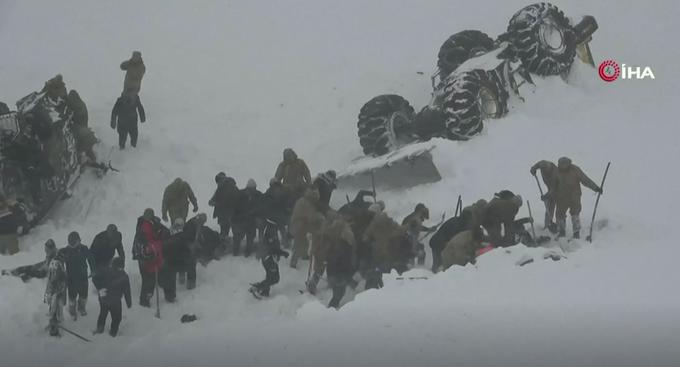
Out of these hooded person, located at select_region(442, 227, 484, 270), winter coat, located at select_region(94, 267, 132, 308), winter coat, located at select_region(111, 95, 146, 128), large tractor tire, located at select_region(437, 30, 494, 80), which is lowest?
winter coat, located at select_region(94, 267, 132, 308)

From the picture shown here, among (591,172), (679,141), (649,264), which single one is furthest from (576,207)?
(679,141)

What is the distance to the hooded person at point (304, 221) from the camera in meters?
19.9

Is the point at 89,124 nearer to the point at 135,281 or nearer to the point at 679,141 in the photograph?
the point at 135,281

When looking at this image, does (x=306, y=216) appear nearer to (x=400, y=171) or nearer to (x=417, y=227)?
(x=417, y=227)

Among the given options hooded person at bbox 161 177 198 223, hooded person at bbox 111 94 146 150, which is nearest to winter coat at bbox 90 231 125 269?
hooded person at bbox 161 177 198 223

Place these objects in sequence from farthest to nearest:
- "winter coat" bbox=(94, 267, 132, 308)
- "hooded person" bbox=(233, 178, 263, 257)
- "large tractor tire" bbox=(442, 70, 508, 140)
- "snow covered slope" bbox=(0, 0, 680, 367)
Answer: "large tractor tire" bbox=(442, 70, 508, 140), "hooded person" bbox=(233, 178, 263, 257), "winter coat" bbox=(94, 267, 132, 308), "snow covered slope" bbox=(0, 0, 680, 367)

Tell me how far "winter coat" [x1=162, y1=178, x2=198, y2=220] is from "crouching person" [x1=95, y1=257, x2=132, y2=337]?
2.48 metres

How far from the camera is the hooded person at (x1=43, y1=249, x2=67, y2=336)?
59.8 feet

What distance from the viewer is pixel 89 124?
24.2 meters

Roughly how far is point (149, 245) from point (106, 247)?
0.60 metres

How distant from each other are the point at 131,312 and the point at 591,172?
7604 millimetres

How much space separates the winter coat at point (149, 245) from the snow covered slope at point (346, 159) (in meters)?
0.59

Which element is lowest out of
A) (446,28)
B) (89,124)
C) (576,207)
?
(576,207)

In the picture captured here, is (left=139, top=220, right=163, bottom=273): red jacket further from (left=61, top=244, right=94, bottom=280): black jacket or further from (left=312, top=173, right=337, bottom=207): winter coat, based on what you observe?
(left=312, top=173, right=337, bottom=207): winter coat
